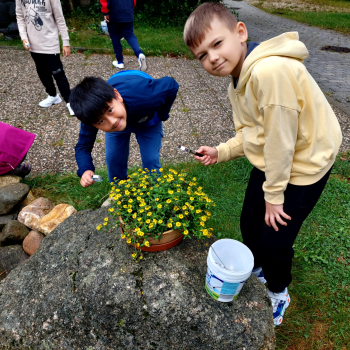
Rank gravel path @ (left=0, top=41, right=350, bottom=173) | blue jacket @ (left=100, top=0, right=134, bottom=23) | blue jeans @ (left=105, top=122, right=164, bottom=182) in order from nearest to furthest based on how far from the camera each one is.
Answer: blue jeans @ (left=105, top=122, right=164, bottom=182) → gravel path @ (left=0, top=41, right=350, bottom=173) → blue jacket @ (left=100, top=0, right=134, bottom=23)

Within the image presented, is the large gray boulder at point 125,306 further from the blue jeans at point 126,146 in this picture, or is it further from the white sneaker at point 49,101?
the white sneaker at point 49,101

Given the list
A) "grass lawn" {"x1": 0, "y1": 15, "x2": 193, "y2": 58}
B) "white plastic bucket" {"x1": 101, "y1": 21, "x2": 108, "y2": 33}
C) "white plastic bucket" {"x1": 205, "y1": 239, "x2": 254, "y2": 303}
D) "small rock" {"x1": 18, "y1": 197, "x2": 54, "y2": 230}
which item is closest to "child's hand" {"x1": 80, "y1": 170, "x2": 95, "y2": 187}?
"white plastic bucket" {"x1": 205, "y1": 239, "x2": 254, "y2": 303}

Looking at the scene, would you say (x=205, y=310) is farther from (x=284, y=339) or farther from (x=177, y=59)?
(x=177, y=59)

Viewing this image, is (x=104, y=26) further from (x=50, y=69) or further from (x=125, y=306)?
(x=125, y=306)

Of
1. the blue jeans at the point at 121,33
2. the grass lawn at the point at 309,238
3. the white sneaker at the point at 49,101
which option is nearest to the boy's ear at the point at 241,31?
the grass lawn at the point at 309,238

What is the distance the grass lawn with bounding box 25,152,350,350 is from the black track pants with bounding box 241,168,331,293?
0.47 metres

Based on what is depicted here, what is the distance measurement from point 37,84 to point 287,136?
5.07 meters

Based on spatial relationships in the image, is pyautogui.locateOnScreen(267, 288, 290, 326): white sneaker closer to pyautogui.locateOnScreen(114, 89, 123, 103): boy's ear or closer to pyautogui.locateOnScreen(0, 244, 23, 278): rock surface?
pyautogui.locateOnScreen(114, 89, 123, 103): boy's ear

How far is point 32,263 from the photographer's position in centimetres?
189

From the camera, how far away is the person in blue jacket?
5.57 feet

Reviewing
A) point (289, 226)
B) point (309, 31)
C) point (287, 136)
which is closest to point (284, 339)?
point (289, 226)

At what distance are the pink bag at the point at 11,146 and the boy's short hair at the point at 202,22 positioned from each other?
87.3 inches

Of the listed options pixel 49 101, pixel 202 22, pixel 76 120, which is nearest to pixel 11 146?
pixel 76 120

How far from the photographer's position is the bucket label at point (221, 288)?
142 cm
